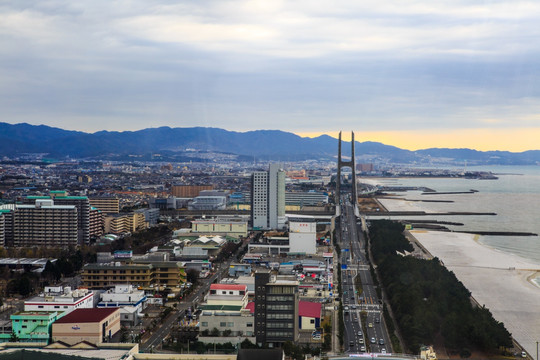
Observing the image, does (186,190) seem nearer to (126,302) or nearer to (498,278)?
(498,278)

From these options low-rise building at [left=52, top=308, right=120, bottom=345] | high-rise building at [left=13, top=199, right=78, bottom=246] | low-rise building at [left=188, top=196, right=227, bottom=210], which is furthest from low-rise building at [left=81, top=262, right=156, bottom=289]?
low-rise building at [left=188, top=196, right=227, bottom=210]

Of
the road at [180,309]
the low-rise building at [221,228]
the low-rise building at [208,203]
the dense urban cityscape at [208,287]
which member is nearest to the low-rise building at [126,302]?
the dense urban cityscape at [208,287]

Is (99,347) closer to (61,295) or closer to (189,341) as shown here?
(189,341)

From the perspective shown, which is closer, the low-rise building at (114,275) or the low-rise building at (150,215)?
the low-rise building at (114,275)

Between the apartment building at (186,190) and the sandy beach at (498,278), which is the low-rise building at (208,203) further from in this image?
the sandy beach at (498,278)

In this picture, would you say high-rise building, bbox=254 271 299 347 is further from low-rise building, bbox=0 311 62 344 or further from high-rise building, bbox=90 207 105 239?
high-rise building, bbox=90 207 105 239

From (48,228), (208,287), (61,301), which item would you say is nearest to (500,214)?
(48,228)
